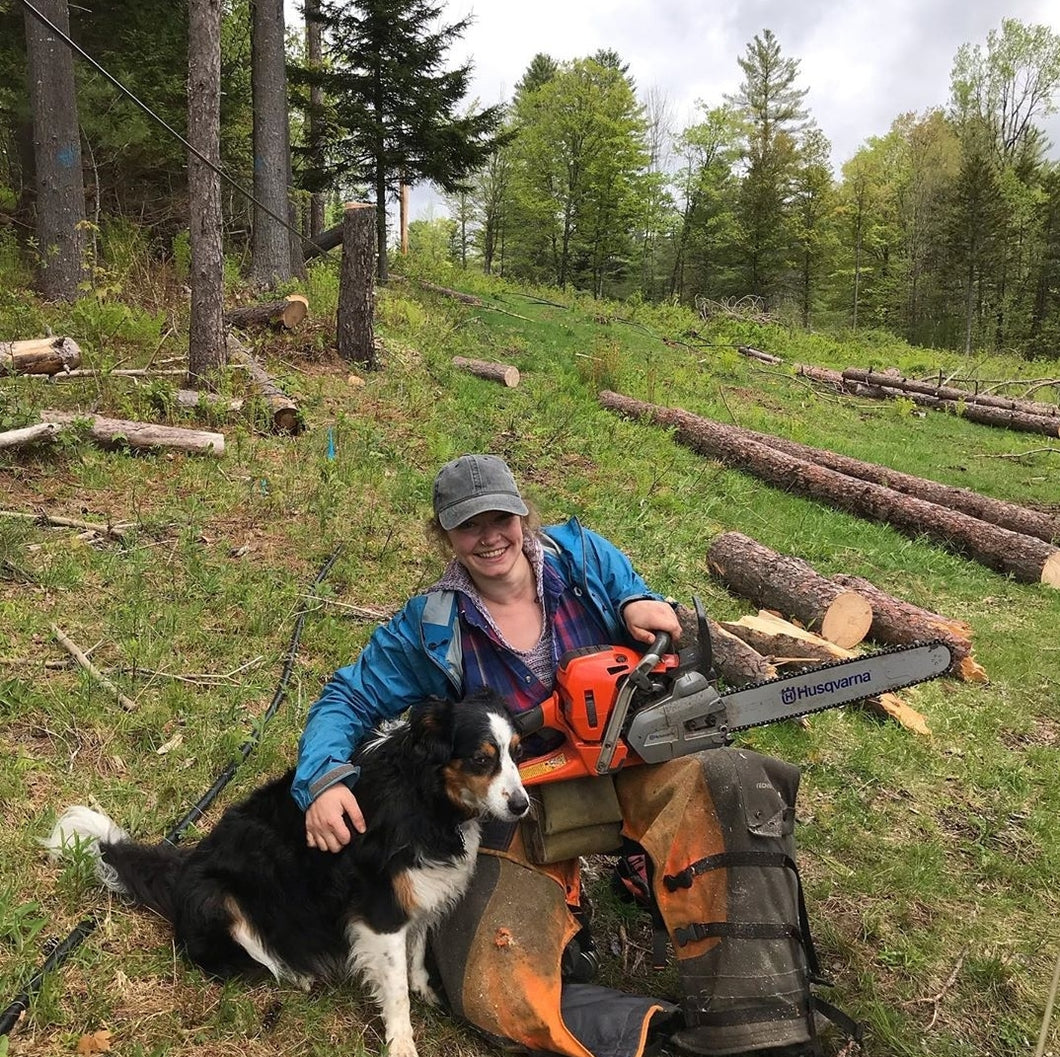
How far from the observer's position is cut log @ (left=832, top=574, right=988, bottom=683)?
4973 mm

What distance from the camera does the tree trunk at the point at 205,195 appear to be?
253 inches

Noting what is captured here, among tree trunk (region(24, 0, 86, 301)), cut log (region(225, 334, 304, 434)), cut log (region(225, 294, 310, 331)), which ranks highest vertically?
tree trunk (region(24, 0, 86, 301))

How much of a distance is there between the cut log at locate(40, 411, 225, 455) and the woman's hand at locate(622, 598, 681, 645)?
4.53 meters

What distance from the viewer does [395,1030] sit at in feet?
7.41

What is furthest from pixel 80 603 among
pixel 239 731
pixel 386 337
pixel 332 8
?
pixel 332 8

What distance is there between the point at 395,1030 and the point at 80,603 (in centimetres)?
289

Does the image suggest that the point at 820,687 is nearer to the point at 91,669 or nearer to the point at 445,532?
the point at 445,532

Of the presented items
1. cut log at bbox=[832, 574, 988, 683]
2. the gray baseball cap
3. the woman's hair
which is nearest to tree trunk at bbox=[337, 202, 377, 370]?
cut log at bbox=[832, 574, 988, 683]

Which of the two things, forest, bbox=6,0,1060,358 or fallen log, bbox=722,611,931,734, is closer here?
fallen log, bbox=722,611,931,734

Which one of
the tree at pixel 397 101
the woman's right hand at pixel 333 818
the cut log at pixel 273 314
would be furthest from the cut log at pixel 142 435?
the tree at pixel 397 101

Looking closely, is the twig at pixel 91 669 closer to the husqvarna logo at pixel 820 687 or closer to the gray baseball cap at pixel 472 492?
the gray baseball cap at pixel 472 492

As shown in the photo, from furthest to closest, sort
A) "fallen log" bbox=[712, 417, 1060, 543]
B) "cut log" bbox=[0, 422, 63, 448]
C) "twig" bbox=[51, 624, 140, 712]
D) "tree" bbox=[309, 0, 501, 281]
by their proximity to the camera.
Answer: "tree" bbox=[309, 0, 501, 281], "fallen log" bbox=[712, 417, 1060, 543], "cut log" bbox=[0, 422, 63, 448], "twig" bbox=[51, 624, 140, 712]

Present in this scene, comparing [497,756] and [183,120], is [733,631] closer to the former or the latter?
[497,756]

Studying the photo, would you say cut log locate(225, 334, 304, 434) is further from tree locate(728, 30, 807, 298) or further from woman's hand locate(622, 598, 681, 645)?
tree locate(728, 30, 807, 298)
